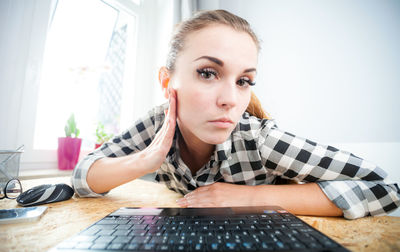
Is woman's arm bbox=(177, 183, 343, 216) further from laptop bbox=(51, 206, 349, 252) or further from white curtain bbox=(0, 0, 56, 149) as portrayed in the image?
white curtain bbox=(0, 0, 56, 149)

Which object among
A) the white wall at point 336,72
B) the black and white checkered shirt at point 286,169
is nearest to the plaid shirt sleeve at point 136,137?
the black and white checkered shirt at point 286,169

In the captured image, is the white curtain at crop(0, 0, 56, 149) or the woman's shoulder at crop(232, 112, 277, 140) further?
the white curtain at crop(0, 0, 56, 149)

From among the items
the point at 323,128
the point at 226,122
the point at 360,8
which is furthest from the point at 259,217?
the point at 360,8

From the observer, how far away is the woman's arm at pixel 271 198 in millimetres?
599

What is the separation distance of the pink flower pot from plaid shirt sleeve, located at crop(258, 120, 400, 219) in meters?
1.19

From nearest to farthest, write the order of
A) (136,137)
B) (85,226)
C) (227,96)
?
(85,226) < (227,96) < (136,137)

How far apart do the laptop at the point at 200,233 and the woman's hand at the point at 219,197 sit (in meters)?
0.18

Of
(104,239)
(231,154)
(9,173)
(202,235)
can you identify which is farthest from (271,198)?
(9,173)

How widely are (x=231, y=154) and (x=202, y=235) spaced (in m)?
0.44

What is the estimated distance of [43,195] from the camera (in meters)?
0.61

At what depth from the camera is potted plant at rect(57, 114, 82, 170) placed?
1295 mm

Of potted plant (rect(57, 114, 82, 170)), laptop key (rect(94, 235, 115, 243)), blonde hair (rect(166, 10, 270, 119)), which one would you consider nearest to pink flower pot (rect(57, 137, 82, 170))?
potted plant (rect(57, 114, 82, 170))

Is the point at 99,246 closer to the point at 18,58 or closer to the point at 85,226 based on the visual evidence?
the point at 85,226

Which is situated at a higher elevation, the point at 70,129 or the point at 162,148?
the point at 70,129
